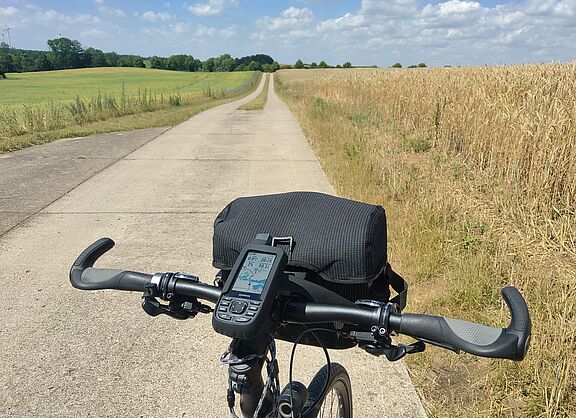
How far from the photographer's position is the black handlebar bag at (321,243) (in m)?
1.24

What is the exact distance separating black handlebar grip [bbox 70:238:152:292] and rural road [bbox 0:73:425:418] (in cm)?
154

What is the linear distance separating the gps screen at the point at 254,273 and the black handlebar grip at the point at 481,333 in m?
0.32

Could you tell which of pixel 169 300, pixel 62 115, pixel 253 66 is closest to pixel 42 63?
pixel 253 66

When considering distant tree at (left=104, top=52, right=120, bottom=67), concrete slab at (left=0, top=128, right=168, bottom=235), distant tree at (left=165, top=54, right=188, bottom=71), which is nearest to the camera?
concrete slab at (left=0, top=128, right=168, bottom=235)

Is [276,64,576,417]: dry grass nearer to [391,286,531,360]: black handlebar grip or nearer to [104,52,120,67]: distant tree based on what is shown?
[391,286,531,360]: black handlebar grip

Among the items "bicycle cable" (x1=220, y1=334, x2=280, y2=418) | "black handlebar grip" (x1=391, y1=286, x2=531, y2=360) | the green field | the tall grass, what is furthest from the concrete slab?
the green field

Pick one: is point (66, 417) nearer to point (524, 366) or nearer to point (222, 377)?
point (222, 377)

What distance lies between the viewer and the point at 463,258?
3877 millimetres

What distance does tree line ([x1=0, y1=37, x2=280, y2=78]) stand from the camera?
97875mm

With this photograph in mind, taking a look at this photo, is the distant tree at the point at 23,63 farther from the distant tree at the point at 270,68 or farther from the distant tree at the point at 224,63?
the distant tree at the point at 270,68

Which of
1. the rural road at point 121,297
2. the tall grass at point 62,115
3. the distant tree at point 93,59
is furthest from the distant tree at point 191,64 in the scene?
the rural road at point 121,297

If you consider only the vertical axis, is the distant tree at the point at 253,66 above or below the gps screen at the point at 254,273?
below

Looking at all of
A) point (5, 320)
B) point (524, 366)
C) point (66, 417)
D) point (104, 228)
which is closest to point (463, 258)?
point (524, 366)

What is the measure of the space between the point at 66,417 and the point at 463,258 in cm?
303
